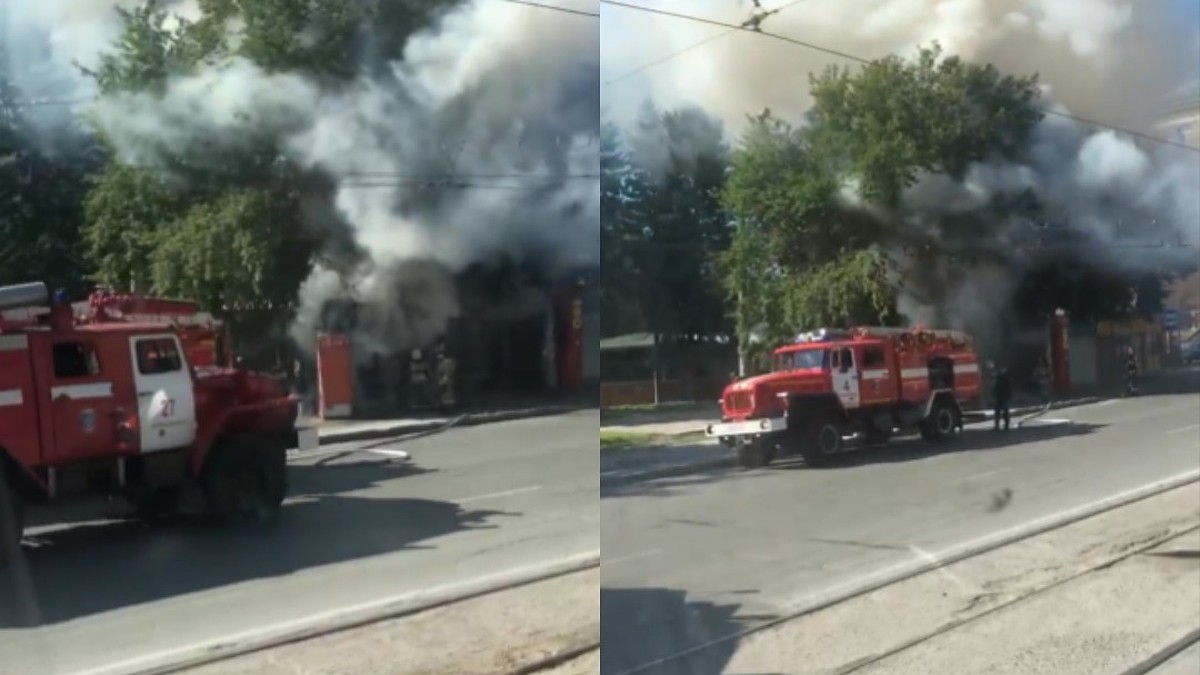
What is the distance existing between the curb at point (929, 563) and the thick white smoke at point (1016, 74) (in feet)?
2.53

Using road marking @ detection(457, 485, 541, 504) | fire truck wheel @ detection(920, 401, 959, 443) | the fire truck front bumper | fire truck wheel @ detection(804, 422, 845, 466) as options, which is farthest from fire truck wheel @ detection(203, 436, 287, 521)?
fire truck wheel @ detection(920, 401, 959, 443)

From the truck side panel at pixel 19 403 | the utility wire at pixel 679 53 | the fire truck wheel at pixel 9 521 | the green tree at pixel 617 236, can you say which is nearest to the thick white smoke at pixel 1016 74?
the utility wire at pixel 679 53

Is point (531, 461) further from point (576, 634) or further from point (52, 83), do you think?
point (52, 83)

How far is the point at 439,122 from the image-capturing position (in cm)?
331

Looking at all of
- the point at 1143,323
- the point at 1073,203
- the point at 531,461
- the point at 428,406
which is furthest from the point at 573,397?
the point at 1143,323

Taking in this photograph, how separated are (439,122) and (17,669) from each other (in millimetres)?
1548

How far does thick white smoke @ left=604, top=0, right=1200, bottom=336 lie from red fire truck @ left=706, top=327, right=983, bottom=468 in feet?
0.50

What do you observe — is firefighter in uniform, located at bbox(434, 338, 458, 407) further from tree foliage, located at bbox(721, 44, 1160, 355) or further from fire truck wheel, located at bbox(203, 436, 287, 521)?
tree foliage, located at bbox(721, 44, 1160, 355)

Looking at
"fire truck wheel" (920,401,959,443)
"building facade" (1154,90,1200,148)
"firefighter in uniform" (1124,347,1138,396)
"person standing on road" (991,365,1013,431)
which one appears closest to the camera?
"fire truck wheel" (920,401,959,443)

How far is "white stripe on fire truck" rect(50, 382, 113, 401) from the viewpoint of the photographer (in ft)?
8.68

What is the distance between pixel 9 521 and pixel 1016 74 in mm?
3677

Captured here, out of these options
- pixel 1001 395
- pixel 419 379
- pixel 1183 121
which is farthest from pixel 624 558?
pixel 1183 121

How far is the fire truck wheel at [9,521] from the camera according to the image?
2605mm

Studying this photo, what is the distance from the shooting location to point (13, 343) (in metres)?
2.61
